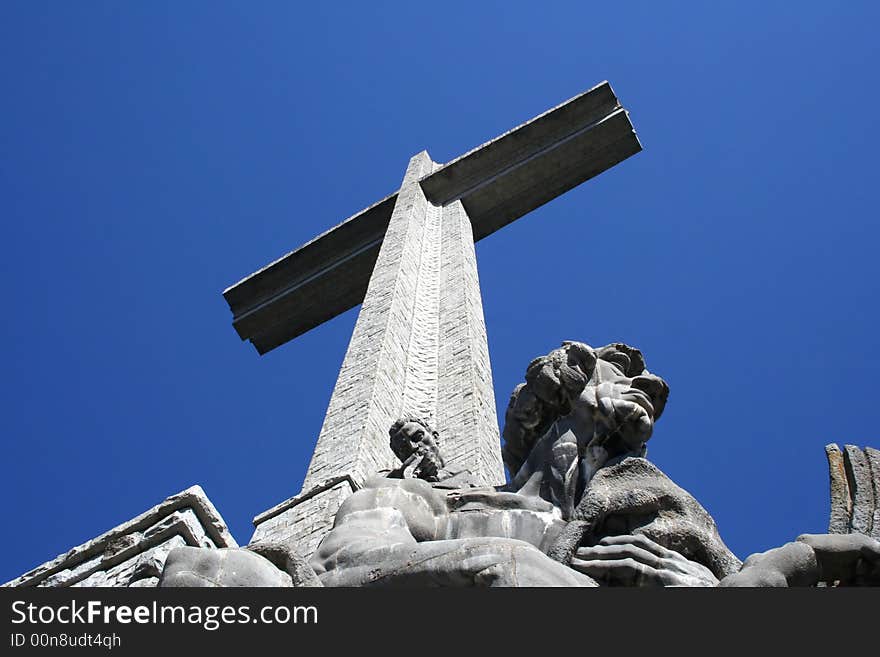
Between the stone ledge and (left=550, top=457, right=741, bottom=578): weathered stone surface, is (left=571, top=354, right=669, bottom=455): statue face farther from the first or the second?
the stone ledge

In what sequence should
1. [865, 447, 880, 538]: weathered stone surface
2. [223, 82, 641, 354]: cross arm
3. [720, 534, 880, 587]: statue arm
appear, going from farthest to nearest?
1. [223, 82, 641, 354]: cross arm
2. [865, 447, 880, 538]: weathered stone surface
3. [720, 534, 880, 587]: statue arm

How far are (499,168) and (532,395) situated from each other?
30.1 ft

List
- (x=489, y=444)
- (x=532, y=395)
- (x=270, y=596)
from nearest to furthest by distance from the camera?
(x=270, y=596) < (x=532, y=395) < (x=489, y=444)

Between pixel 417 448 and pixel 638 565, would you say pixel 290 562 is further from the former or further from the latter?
→ pixel 417 448

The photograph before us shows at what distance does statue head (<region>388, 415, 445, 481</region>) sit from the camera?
4973 millimetres

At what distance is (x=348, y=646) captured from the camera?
2645 millimetres

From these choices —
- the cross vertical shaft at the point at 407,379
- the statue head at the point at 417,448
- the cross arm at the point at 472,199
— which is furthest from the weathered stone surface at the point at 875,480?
the cross arm at the point at 472,199

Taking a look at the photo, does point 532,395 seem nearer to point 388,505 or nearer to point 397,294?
point 388,505

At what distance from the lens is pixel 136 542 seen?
5.56 meters

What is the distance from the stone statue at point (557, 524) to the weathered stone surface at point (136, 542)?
109 cm

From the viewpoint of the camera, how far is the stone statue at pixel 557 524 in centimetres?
324

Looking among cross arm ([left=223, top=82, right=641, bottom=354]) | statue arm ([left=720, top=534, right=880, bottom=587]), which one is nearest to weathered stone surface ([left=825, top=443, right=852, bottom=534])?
statue arm ([left=720, top=534, right=880, bottom=587])

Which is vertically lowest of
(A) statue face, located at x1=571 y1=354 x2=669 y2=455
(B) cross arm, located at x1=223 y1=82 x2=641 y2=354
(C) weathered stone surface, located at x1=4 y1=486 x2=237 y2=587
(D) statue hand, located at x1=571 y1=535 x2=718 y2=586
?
(D) statue hand, located at x1=571 y1=535 x2=718 y2=586

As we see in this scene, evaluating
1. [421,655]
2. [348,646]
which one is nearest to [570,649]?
[421,655]
